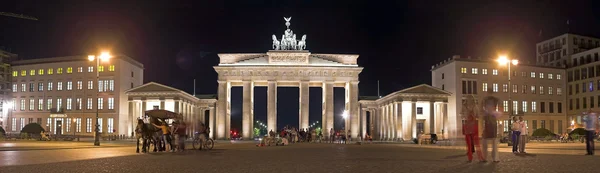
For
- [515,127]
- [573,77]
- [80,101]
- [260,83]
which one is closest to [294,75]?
[260,83]

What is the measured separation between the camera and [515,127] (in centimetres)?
2734

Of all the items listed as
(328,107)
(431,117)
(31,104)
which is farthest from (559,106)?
(31,104)

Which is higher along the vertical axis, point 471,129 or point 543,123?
point 471,129

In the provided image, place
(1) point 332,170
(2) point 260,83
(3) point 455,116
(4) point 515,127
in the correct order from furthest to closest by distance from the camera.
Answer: (2) point 260,83
(3) point 455,116
(4) point 515,127
(1) point 332,170

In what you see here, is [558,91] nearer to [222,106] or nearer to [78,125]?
[222,106]

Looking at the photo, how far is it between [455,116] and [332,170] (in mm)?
80121

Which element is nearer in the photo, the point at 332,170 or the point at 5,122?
the point at 332,170

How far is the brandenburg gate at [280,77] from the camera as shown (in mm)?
93375

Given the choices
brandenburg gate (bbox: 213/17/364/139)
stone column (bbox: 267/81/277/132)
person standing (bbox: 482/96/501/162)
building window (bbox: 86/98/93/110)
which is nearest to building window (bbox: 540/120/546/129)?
brandenburg gate (bbox: 213/17/364/139)

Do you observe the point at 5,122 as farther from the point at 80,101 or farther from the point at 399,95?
the point at 399,95

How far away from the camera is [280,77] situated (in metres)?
93.6

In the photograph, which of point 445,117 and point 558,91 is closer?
point 445,117

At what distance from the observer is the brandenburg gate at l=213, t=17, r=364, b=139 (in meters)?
93.4

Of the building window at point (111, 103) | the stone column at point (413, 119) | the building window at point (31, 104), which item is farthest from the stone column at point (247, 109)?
the building window at point (31, 104)
